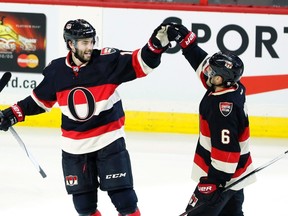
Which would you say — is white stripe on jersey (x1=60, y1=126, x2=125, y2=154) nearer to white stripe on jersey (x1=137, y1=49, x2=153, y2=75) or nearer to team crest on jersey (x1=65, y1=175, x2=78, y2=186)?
team crest on jersey (x1=65, y1=175, x2=78, y2=186)

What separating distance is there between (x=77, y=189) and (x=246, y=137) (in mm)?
876

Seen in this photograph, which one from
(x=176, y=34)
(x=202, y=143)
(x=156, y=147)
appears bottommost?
(x=156, y=147)

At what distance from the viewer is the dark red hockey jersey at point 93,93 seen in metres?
3.91

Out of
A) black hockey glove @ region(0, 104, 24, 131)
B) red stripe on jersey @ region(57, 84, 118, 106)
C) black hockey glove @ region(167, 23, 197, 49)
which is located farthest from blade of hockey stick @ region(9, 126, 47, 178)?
black hockey glove @ region(167, 23, 197, 49)

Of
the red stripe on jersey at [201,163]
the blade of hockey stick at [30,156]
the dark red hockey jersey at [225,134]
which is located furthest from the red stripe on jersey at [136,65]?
the blade of hockey stick at [30,156]

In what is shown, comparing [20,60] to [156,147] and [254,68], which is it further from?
[254,68]

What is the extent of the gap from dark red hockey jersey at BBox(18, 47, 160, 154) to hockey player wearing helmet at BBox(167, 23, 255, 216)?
0.99 ft

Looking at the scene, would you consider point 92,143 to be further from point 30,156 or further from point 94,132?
point 30,156

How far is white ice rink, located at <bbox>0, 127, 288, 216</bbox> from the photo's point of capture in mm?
4949

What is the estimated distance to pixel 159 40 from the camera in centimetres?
383

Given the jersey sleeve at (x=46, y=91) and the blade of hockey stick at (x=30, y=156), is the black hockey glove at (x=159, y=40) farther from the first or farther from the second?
the blade of hockey stick at (x=30, y=156)

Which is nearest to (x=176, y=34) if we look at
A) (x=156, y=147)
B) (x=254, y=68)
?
(x=156, y=147)

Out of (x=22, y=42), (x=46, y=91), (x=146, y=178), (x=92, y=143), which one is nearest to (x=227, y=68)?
(x=92, y=143)

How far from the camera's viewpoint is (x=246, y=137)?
366 centimetres
